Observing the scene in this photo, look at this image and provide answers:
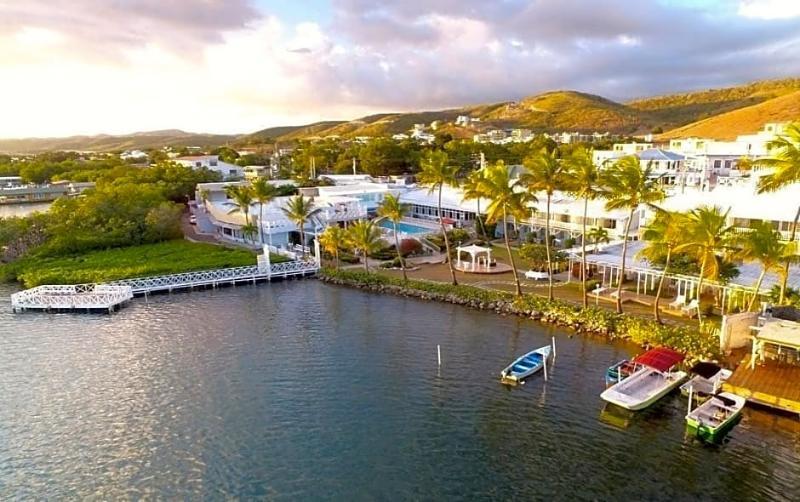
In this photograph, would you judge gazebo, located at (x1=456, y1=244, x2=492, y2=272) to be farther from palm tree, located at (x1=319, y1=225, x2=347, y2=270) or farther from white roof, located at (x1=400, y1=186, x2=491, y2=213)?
white roof, located at (x1=400, y1=186, x2=491, y2=213)

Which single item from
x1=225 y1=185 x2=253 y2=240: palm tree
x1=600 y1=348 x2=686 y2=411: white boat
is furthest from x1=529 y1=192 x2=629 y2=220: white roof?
x1=225 y1=185 x2=253 y2=240: palm tree

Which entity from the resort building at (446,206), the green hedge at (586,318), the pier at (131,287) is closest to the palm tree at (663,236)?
the green hedge at (586,318)

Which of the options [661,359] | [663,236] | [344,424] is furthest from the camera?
[663,236]

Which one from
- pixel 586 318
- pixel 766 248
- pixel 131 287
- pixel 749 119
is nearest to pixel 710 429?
pixel 766 248

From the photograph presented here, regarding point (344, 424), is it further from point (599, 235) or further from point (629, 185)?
point (599, 235)

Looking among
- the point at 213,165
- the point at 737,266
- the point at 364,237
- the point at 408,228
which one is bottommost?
the point at 408,228

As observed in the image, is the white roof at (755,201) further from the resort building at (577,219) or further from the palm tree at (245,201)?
the palm tree at (245,201)

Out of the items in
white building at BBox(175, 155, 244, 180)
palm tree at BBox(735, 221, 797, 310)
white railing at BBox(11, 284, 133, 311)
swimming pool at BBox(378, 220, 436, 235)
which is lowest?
white railing at BBox(11, 284, 133, 311)
